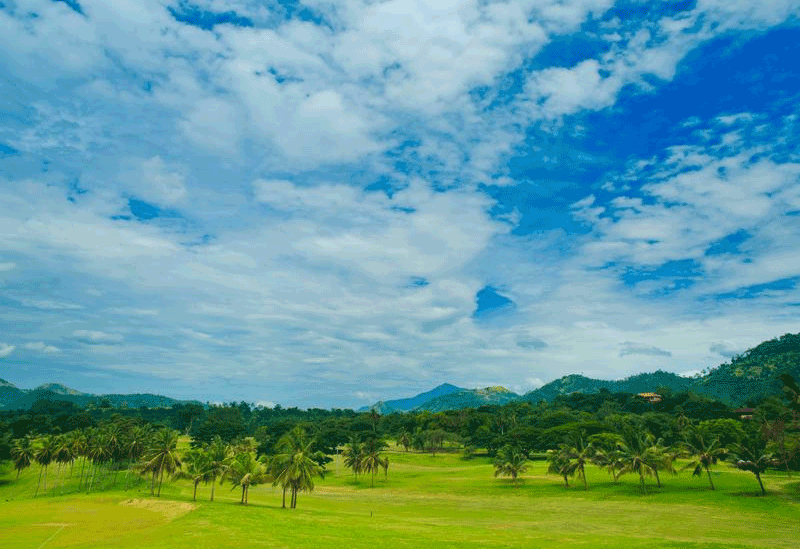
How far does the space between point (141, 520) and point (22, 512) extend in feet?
76.4

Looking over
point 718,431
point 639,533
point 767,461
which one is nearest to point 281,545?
point 639,533

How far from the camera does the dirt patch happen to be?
68.8 meters

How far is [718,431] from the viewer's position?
138 meters

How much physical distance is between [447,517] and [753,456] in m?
50.1

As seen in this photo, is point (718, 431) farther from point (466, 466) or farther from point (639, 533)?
point (639, 533)

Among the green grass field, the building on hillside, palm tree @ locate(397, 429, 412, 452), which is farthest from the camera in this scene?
palm tree @ locate(397, 429, 412, 452)

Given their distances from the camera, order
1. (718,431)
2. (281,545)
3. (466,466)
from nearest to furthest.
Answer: (281,545)
(718,431)
(466,466)

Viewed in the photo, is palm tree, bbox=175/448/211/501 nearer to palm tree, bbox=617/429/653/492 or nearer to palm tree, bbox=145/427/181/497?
palm tree, bbox=145/427/181/497

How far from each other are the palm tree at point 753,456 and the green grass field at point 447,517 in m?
3.85

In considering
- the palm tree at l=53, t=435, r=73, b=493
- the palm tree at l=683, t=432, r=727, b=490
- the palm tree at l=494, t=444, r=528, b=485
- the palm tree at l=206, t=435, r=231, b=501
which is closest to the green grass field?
the palm tree at l=494, t=444, r=528, b=485

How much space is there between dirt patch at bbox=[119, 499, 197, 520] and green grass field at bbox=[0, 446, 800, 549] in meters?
0.20

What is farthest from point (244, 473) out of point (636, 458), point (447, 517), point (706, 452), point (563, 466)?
point (706, 452)

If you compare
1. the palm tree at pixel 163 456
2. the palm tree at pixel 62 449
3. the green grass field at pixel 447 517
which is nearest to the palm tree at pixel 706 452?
the green grass field at pixel 447 517

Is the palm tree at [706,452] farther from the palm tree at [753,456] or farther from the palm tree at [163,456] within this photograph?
the palm tree at [163,456]
